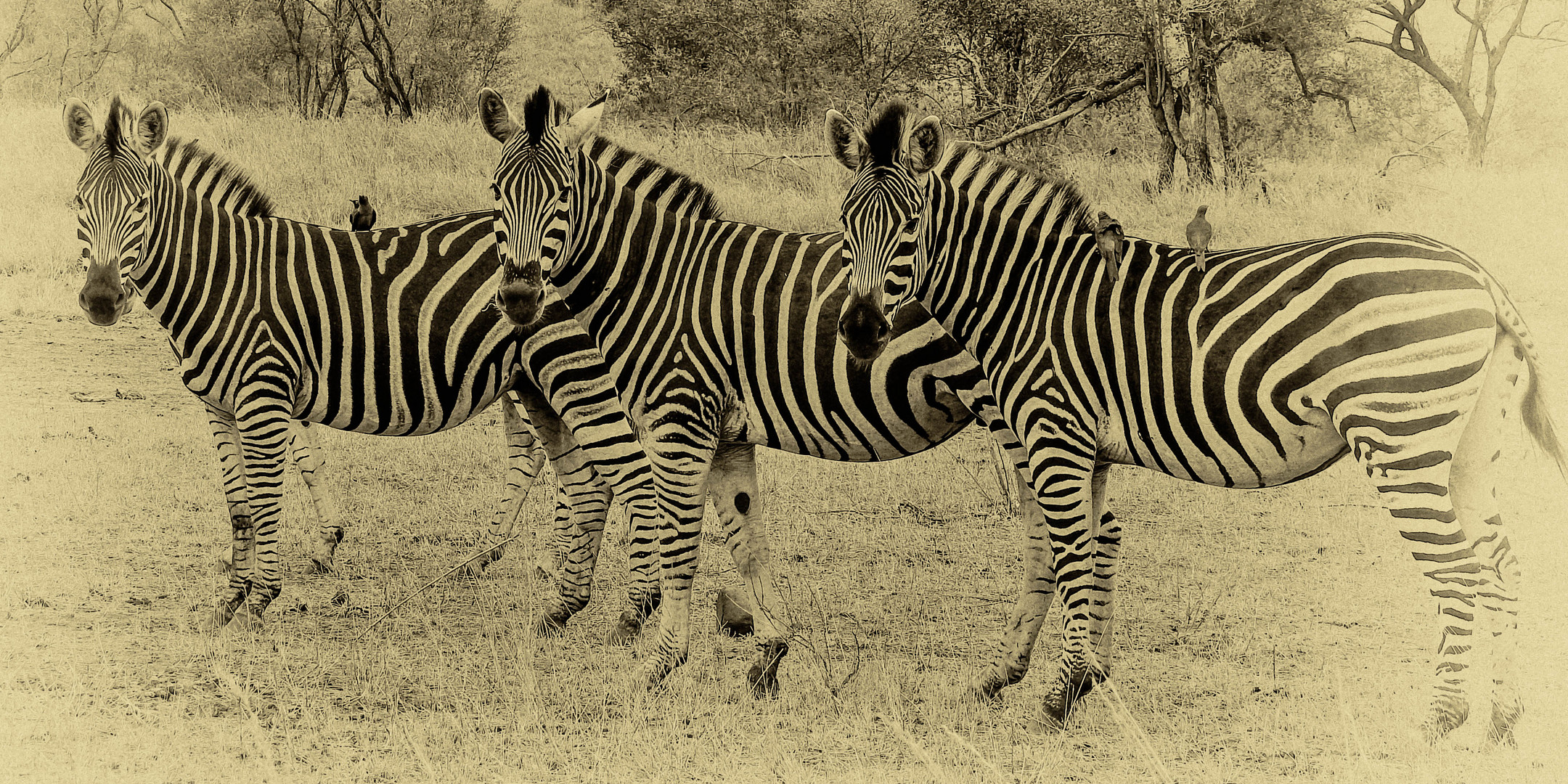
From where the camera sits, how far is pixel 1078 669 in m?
5.71

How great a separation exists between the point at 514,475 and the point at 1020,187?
380 cm

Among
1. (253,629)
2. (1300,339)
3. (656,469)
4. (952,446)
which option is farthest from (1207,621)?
(253,629)

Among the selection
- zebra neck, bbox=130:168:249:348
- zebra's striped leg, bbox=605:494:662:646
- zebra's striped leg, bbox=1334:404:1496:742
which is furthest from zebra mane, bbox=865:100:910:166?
zebra neck, bbox=130:168:249:348

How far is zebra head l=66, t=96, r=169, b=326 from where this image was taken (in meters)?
6.67

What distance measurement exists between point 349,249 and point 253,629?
2.04 meters

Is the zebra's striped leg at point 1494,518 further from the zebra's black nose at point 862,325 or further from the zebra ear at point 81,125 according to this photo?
the zebra ear at point 81,125

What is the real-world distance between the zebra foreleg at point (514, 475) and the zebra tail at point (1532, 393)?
5.16 metres

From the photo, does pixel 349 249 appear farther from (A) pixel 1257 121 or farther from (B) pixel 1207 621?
(A) pixel 1257 121

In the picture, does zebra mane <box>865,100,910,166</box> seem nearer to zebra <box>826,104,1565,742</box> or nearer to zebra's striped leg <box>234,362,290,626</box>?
zebra <box>826,104,1565,742</box>

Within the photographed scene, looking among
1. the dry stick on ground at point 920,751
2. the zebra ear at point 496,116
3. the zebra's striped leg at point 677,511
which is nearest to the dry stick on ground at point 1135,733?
the dry stick on ground at point 920,751

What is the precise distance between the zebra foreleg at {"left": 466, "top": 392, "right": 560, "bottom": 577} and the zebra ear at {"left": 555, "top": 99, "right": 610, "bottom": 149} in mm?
2443

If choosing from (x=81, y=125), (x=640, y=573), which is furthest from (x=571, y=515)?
(x=81, y=125)

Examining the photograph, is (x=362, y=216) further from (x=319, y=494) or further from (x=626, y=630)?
(x=626, y=630)

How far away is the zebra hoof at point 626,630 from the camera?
22.9ft
